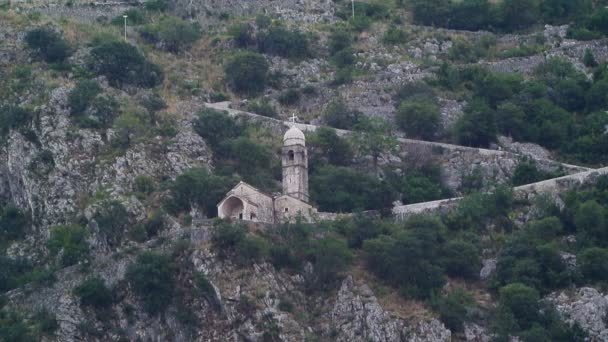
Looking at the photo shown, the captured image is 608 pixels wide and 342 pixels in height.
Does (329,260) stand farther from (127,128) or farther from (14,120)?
(14,120)

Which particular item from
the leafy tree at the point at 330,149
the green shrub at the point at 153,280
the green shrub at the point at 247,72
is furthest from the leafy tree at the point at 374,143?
the green shrub at the point at 153,280

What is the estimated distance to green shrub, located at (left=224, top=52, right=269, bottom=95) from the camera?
336 feet

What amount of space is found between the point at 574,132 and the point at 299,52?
1664 centimetres

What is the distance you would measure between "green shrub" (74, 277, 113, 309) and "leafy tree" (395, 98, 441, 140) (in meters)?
21.4

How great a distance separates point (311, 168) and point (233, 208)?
25.9 ft

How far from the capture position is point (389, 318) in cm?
7862

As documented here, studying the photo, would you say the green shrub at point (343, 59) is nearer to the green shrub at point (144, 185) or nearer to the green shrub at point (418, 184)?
the green shrub at point (418, 184)

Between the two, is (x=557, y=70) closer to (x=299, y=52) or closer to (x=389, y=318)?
(x=299, y=52)

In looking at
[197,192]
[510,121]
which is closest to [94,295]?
[197,192]

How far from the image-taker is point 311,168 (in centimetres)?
9206

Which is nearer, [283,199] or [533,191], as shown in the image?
[283,199]

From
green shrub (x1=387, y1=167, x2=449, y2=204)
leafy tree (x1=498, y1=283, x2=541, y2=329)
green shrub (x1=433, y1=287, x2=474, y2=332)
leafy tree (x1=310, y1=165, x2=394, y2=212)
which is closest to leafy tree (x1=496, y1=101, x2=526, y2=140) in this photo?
green shrub (x1=387, y1=167, x2=449, y2=204)

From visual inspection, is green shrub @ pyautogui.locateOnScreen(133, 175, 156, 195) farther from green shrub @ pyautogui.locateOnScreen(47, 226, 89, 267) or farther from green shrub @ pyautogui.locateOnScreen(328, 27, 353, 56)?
green shrub @ pyautogui.locateOnScreen(328, 27, 353, 56)

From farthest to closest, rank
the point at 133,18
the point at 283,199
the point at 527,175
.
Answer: the point at 133,18
the point at 527,175
the point at 283,199
